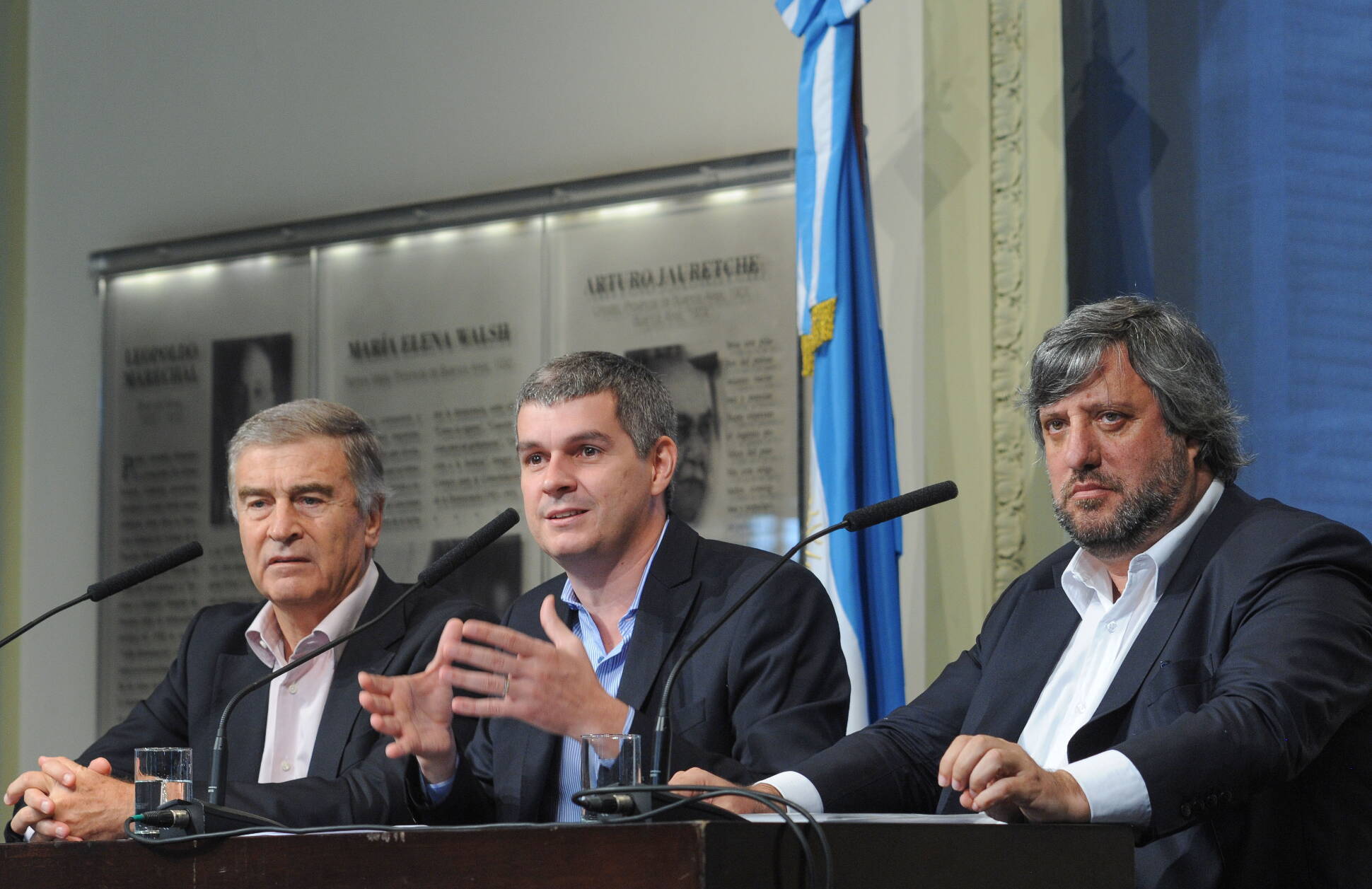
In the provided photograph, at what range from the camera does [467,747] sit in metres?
3.19

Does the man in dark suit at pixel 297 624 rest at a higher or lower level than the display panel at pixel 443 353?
lower

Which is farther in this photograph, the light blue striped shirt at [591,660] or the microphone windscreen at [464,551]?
the light blue striped shirt at [591,660]

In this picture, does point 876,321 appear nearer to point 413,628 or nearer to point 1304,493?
point 1304,493

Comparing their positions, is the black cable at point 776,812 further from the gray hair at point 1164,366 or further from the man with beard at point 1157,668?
the gray hair at point 1164,366

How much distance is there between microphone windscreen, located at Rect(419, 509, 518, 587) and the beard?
908 mm

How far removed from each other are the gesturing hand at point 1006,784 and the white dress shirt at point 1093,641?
508 mm

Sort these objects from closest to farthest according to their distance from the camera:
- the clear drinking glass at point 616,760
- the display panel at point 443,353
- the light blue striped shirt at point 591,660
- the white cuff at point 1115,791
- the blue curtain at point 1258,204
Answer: the clear drinking glass at point 616,760, the white cuff at point 1115,791, the light blue striped shirt at point 591,660, the blue curtain at point 1258,204, the display panel at point 443,353

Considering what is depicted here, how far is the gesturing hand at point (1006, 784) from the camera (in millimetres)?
1802

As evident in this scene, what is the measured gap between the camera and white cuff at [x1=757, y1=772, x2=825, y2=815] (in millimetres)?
2330

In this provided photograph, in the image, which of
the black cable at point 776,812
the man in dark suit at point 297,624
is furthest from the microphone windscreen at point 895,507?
the man in dark suit at point 297,624

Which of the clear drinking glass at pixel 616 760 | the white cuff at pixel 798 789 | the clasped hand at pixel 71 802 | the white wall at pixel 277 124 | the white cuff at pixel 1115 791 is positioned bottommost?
the clasped hand at pixel 71 802

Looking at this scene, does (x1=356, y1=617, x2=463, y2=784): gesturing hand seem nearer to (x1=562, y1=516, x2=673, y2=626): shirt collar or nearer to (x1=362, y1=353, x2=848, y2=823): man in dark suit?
(x1=362, y1=353, x2=848, y2=823): man in dark suit

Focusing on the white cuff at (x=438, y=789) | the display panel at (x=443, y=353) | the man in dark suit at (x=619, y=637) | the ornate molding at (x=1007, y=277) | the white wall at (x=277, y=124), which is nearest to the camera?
the man in dark suit at (x=619, y=637)

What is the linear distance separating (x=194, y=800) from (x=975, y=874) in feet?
3.03
